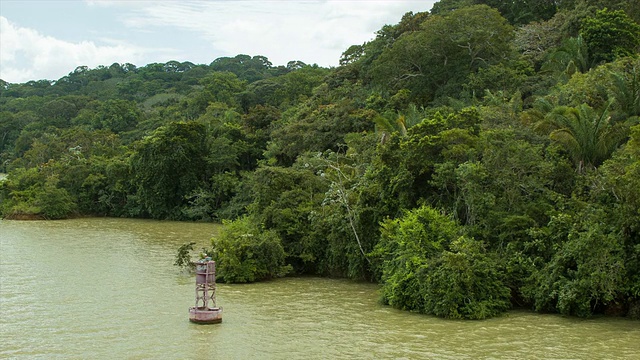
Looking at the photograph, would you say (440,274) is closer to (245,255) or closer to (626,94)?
(245,255)

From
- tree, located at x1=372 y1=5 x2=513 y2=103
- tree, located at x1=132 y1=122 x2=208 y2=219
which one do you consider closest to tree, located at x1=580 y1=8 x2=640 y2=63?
tree, located at x1=372 y1=5 x2=513 y2=103

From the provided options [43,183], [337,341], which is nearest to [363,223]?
[337,341]

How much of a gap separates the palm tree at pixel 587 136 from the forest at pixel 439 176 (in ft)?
0.12

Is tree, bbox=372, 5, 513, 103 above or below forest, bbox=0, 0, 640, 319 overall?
above

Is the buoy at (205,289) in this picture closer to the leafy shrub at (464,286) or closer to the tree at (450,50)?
the leafy shrub at (464,286)

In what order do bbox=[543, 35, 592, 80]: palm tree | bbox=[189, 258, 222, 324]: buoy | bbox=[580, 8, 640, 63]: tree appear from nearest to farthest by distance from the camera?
bbox=[189, 258, 222, 324]: buoy → bbox=[543, 35, 592, 80]: palm tree → bbox=[580, 8, 640, 63]: tree

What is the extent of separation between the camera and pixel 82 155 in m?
43.6

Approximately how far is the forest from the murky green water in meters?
0.87

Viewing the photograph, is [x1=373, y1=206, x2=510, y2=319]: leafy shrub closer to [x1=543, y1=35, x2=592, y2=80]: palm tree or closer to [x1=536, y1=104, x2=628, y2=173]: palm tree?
[x1=536, y1=104, x2=628, y2=173]: palm tree

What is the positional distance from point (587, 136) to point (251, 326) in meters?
9.89

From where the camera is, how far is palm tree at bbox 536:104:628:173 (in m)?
16.8

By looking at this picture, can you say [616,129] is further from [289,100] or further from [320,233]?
[289,100]

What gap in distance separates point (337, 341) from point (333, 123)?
873 inches

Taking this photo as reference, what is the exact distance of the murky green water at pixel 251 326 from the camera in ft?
38.7
